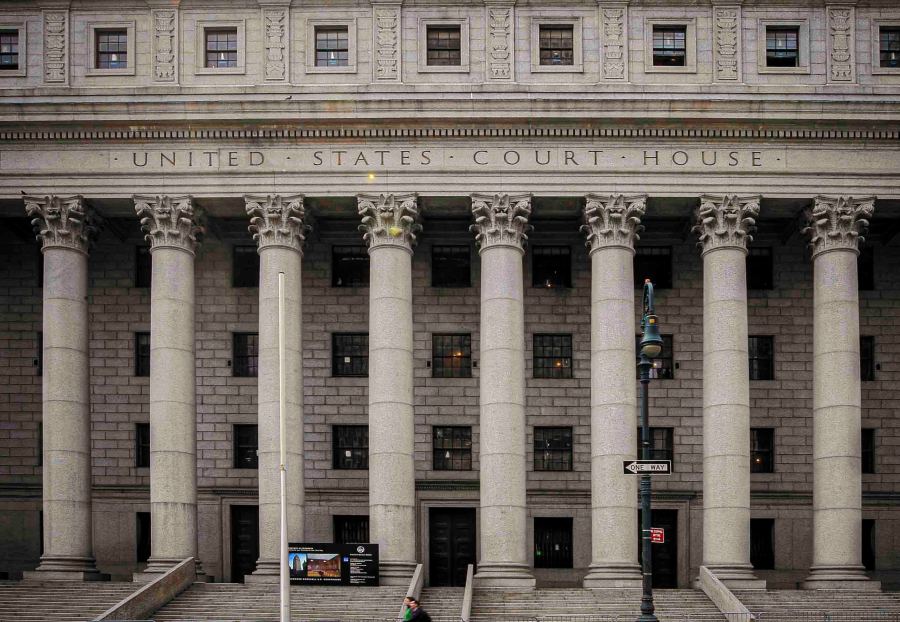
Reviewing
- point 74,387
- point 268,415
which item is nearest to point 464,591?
point 268,415

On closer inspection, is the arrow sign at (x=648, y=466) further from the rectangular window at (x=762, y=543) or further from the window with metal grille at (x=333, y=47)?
the window with metal grille at (x=333, y=47)

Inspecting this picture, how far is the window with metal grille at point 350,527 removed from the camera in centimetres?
5362

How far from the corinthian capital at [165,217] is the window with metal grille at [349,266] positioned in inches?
305

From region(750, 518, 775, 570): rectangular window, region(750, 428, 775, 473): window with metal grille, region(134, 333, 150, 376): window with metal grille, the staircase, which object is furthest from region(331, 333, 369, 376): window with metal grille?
region(750, 518, 775, 570): rectangular window

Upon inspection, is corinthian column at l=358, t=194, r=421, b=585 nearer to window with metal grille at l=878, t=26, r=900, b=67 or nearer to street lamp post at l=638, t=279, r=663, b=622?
street lamp post at l=638, t=279, r=663, b=622

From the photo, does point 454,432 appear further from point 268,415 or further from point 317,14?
point 317,14

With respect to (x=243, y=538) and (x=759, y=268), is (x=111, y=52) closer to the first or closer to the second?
(x=243, y=538)

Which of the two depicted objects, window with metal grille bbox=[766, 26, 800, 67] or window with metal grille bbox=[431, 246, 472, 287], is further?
window with metal grille bbox=[431, 246, 472, 287]

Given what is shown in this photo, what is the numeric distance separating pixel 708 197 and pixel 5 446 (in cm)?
2910

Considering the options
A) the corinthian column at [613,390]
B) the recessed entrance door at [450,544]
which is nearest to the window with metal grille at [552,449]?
the recessed entrance door at [450,544]

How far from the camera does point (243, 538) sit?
53.4 meters

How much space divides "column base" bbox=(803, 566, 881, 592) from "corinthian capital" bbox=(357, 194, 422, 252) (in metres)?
18.5

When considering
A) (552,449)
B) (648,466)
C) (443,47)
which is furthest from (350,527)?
(648,466)

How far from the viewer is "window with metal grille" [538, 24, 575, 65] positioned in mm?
49875
